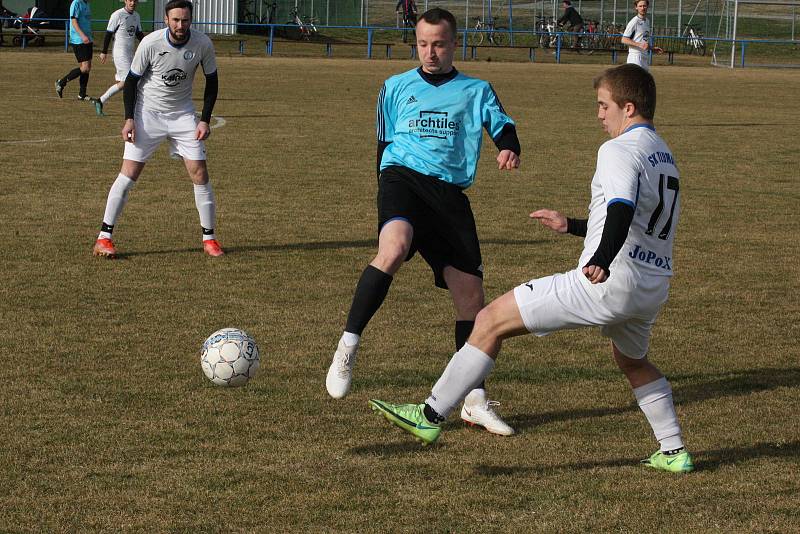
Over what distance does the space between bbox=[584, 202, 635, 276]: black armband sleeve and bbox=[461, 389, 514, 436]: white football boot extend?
4.49 feet

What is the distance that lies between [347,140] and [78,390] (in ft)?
41.6

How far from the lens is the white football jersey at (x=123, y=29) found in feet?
69.1

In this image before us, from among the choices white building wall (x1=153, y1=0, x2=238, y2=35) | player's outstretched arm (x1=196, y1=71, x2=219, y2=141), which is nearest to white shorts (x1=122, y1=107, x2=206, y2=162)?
player's outstretched arm (x1=196, y1=71, x2=219, y2=141)

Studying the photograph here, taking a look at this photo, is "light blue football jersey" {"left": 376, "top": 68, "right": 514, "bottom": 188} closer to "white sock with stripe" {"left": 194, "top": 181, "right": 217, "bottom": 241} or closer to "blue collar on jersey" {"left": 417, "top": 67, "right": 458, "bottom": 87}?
"blue collar on jersey" {"left": 417, "top": 67, "right": 458, "bottom": 87}

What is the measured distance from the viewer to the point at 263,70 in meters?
36.0

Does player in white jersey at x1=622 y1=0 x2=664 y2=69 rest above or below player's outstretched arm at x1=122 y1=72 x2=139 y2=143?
above

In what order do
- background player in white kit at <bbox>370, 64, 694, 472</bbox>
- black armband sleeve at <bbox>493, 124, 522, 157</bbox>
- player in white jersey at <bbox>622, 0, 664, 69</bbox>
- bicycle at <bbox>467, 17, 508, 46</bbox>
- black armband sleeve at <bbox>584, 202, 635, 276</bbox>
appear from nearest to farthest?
black armband sleeve at <bbox>584, 202, 635, 276</bbox>
background player in white kit at <bbox>370, 64, 694, 472</bbox>
black armband sleeve at <bbox>493, 124, 522, 157</bbox>
player in white jersey at <bbox>622, 0, 664, 69</bbox>
bicycle at <bbox>467, 17, 508, 46</bbox>

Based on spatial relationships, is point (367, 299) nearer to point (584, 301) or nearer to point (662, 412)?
point (584, 301)

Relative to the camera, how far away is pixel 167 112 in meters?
9.86

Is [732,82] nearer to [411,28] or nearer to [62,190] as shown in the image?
[411,28]

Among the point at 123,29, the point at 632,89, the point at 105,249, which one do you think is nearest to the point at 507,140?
the point at 632,89

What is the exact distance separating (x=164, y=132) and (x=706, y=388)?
5340 mm

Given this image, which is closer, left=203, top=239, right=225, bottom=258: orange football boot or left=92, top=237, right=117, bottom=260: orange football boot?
left=92, top=237, right=117, bottom=260: orange football boot

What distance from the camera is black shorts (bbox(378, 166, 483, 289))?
5789mm
